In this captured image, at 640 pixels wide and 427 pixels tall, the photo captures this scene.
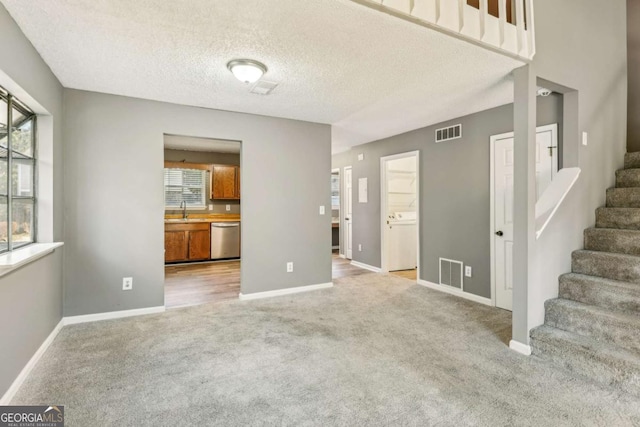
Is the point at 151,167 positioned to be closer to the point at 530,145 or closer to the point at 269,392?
the point at 269,392

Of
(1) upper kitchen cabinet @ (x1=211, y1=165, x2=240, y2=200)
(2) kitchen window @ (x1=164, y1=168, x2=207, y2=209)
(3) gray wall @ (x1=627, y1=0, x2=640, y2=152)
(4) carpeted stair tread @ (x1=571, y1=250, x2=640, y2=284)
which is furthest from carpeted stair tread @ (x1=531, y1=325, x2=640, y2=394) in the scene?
(2) kitchen window @ (x1=164, y1=168, x2=207, y2=209)

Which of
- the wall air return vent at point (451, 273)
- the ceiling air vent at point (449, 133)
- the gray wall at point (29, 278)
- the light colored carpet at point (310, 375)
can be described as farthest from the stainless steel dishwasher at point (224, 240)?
the ceiling air vent at point (449, 133)

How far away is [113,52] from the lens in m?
2.45

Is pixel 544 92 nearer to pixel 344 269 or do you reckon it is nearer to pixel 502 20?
pixel 502 20

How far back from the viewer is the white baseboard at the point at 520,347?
2.56 metres

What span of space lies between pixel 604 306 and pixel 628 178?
160 cm

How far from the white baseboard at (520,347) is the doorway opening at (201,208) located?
410 centimetres

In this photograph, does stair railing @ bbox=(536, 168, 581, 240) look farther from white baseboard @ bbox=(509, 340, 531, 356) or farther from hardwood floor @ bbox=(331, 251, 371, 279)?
hardwood floor @ bbox=(331, 251, 371, 279)

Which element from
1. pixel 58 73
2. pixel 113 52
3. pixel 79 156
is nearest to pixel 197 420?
pixel 113 52

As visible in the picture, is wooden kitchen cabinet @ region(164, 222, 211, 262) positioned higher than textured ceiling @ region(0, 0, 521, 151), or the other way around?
textured ceiling @ region(0, 0, 521, 151)

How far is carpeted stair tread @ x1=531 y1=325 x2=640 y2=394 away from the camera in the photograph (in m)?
2.08

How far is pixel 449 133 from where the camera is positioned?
4375 millimetres

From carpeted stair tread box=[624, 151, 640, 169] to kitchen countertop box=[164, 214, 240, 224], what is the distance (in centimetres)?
607

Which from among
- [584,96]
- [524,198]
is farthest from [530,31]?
[524,198]
